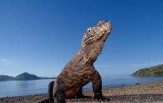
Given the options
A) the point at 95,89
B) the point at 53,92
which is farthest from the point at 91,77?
the point at 53,92

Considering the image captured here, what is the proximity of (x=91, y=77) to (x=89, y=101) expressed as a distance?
1.43 metres

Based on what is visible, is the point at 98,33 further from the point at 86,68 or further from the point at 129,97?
the point at 129,97

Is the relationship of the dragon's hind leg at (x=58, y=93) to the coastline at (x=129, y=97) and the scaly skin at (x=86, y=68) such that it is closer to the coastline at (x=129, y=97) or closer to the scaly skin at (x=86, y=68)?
the scaly skin at (x=86, y=68)

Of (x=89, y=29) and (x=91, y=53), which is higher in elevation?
(x=89, y=29)

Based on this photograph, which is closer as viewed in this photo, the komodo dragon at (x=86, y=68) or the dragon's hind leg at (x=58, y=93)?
the dragon's hind leg at (x=58, y=93)

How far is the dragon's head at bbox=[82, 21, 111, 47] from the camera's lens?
15211 mm

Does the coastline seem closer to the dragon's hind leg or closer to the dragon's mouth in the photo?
the dragon's hind leg

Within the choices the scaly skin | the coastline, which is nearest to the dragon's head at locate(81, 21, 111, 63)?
the scaly skin

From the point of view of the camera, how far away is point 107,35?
15.3 metres

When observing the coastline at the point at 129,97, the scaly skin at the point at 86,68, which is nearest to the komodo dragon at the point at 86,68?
the scaly skin at the point at 86,68

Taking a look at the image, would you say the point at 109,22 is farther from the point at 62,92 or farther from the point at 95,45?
the point at 62,92

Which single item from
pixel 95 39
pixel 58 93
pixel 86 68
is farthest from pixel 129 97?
pixel 58 93

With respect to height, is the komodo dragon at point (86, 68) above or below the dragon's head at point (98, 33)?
below

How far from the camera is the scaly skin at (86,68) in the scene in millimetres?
15250
